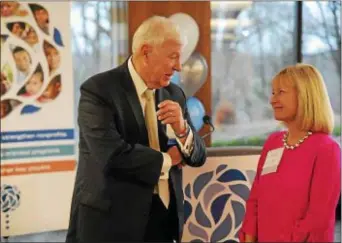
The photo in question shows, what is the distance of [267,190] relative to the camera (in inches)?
56.1

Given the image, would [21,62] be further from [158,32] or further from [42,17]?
[158,32]

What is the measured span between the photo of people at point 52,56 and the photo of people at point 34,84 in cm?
8

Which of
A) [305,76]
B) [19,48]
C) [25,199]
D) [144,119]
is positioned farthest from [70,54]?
[305,76]

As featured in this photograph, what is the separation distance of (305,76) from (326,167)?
27 centimetres

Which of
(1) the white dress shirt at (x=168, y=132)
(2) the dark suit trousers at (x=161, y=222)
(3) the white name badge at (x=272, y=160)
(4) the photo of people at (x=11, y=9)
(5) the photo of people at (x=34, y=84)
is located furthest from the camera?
(5) the photo of people at (x=34, y=84)

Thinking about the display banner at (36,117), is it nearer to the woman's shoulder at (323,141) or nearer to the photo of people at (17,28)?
the photo of people at (17,28)

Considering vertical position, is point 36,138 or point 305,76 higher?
point 305,76

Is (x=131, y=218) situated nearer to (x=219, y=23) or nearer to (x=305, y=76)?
(x=305, y=76)

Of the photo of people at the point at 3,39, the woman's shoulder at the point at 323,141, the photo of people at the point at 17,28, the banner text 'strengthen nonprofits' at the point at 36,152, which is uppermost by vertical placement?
the photo of people at the point at 17,28

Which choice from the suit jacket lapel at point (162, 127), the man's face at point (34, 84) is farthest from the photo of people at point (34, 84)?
the suit jacket lapel at point (162, 127)

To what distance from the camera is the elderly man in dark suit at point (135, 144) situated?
153 cm

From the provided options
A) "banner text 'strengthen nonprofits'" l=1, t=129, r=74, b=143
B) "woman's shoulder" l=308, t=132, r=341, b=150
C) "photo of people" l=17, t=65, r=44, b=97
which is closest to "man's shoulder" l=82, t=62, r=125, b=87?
"woman's shoulder" l=308, t=132, r=341, b=150

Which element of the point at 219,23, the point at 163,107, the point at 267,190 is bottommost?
the point at 267,190

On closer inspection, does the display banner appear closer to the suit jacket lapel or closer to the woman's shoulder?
the suit jacket lapel
